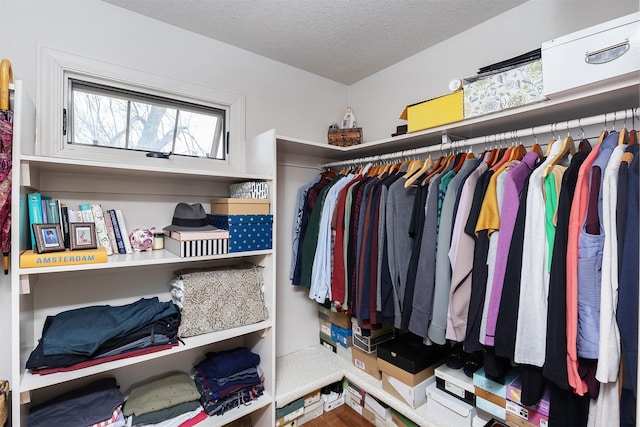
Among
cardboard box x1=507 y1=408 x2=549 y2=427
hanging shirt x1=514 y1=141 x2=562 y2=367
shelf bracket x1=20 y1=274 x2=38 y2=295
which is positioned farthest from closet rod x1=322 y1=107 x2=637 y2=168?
shelf bracket x1=20 y1=274 x2=38 y2=295

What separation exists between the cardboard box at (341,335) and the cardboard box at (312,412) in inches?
15.4

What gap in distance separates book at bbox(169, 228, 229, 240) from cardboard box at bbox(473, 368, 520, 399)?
4.38 ft

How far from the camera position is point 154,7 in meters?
1.59

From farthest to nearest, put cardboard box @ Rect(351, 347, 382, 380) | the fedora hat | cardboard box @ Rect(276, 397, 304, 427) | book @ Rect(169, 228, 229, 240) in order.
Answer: cardboard box @ Rect(351, 347, 382, 380), cardboard box @ Rect(276, 397, 304, 427), the fedora hat, book @ Rect(169, 228, 229, 240)

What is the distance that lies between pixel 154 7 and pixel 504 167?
1.83m

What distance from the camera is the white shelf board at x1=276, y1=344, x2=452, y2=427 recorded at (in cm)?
166

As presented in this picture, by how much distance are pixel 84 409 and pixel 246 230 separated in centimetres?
103

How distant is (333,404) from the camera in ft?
6.86

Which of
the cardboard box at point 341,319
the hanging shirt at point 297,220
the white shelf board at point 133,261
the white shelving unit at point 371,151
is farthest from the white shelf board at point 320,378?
the white shelf board at point 133,261

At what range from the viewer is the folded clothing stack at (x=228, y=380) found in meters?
1.58

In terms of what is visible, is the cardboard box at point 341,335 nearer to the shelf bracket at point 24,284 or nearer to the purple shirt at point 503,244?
the purple shirt at point 503,244

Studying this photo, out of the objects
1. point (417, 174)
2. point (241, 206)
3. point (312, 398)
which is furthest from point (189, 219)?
point (312, 398)

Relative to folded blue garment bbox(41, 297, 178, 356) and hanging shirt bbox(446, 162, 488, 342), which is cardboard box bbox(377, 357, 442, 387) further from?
folded blue garment bbox(41, 297, 178, 356)

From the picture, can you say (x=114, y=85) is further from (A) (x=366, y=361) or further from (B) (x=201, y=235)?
(A) (x=366, y=361)
